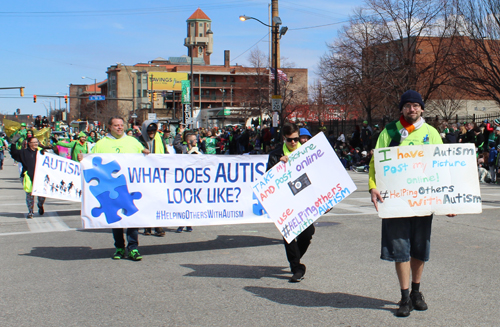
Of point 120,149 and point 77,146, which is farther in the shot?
point 77,146

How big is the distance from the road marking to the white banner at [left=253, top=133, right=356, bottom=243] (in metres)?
5.30

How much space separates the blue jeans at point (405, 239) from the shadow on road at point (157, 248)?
143 inches

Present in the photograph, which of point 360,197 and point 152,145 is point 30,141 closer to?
point 152,145

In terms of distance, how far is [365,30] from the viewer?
3591 centimetres

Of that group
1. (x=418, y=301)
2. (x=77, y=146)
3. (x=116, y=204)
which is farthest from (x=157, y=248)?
(x=77, y=146)

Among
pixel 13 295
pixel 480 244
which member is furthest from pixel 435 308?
pixel 13 295

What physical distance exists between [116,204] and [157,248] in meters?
1.14

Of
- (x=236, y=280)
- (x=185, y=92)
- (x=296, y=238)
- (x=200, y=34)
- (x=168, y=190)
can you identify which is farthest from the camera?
(x=200, y=34)

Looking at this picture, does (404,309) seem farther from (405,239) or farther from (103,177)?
(103,177)

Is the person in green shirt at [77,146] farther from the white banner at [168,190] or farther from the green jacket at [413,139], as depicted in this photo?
the green jacket at [413,139]

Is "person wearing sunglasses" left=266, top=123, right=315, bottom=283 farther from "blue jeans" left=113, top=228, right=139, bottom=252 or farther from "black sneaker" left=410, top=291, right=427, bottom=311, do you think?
"blue jeans" left=113, top=228, right=139, bottom=252

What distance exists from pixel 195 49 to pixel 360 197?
13730cm

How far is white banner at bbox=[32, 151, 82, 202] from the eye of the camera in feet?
35.0

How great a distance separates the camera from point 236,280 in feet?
20.3
